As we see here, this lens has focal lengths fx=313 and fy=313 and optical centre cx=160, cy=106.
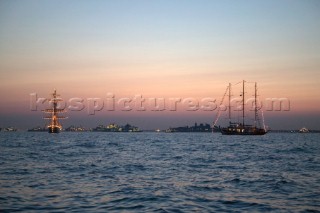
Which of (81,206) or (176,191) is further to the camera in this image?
(176,191)

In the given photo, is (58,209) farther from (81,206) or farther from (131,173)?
(131,173)

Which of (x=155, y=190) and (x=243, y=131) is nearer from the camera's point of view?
(x=155, y=190)

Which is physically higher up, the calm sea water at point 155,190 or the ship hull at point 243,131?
the calm sea water at point 155,190

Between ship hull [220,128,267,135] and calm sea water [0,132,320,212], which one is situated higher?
calm sea water [0,132,320,212]

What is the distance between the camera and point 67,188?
53.2 ft

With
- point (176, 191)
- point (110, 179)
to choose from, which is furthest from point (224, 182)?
point (110, 179)

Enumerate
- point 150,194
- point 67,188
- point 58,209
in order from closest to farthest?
point 58,209, point 150,194, point 67,188

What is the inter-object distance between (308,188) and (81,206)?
12298 millimetres

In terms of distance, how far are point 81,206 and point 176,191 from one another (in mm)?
5143

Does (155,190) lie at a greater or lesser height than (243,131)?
greater

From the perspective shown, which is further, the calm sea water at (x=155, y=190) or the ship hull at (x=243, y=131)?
the ship hull at (x=243, y=131)

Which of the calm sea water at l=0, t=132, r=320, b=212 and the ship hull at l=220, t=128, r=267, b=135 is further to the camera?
the ship hull at l=220, t=128, r=267, b=135

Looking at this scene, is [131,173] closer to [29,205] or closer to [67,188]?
[67,188]

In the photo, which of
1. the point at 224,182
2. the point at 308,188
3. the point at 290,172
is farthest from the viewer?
the point at 290,172
